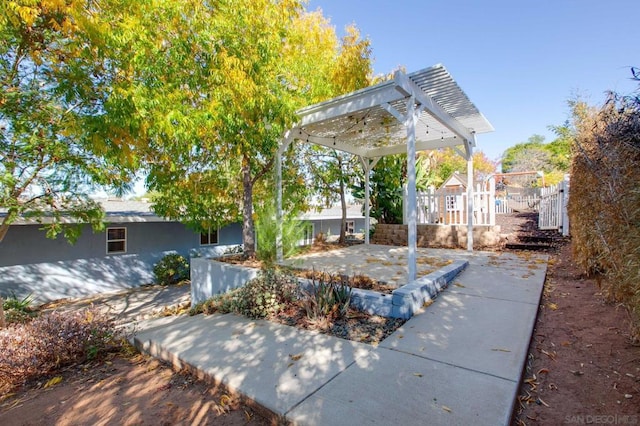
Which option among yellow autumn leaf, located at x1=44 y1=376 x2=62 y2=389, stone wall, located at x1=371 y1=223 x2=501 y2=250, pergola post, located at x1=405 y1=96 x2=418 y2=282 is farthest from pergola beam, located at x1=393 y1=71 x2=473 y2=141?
yellow autumn leaf, located at x1=44 y1=376 x2=62 y2=389

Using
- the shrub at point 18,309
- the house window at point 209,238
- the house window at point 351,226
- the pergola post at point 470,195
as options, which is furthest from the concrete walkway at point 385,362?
the house window at point 351,226

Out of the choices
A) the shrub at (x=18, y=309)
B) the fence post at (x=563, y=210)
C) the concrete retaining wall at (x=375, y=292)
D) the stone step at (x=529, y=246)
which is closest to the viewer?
the concrete retaining wall at (x=375, y=292)

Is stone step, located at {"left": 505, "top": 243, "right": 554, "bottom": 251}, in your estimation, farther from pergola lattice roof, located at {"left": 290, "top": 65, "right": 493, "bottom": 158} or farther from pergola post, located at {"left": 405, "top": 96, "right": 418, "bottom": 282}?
pergola post, located at {"left": 405, "top": 96, "right": 418, "bottom": 282}

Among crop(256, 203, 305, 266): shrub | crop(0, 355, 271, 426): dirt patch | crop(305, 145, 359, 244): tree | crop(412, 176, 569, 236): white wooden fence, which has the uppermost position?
crop(305, 145, 359, 244): tree

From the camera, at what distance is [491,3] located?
863 centimetres

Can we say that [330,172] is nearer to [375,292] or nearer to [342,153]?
[342,153]

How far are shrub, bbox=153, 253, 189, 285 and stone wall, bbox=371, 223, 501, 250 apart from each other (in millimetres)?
7618

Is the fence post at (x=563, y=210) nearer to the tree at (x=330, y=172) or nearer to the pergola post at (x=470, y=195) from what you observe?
the pergola post at (x=470, y=195)

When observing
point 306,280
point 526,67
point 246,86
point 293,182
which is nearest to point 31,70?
point 246,86

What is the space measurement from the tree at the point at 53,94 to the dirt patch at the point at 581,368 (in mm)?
5460

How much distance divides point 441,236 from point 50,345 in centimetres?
911

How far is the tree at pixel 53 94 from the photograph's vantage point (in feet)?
12.9

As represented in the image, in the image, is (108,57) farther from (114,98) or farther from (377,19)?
(377,19)

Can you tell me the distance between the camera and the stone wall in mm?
8688
